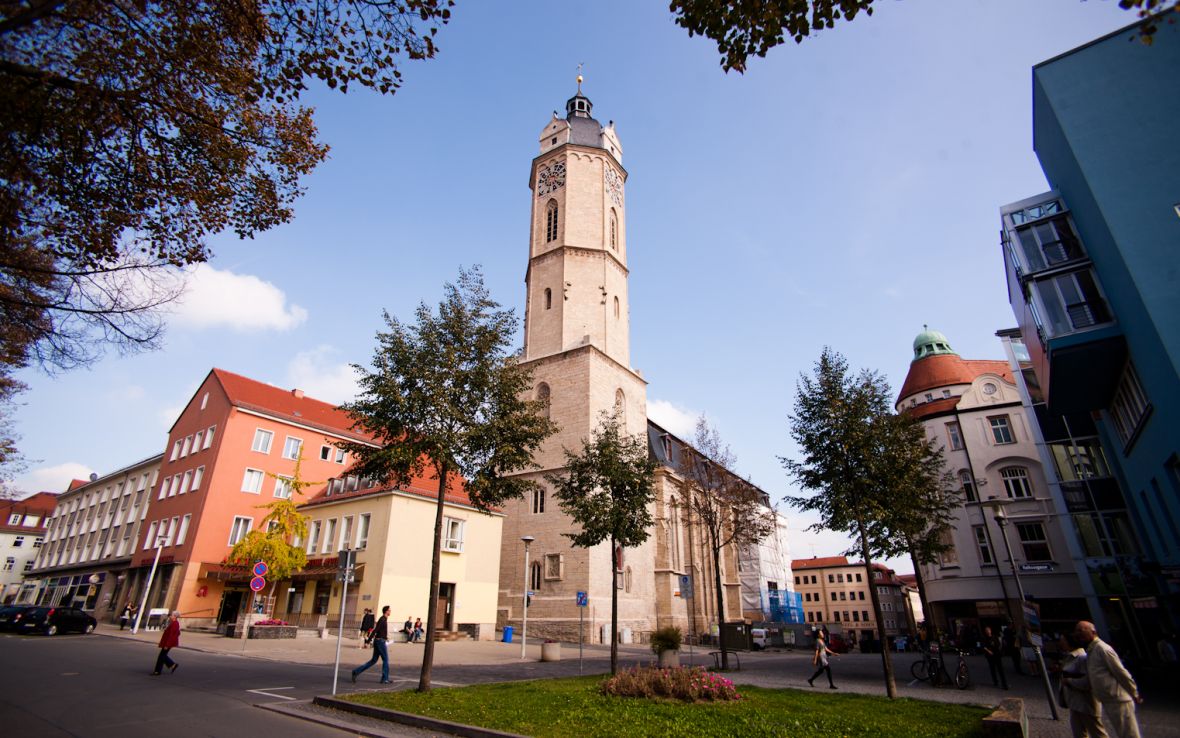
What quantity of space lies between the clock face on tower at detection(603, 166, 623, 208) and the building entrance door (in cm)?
3008

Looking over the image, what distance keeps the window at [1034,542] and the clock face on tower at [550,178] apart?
123 feet

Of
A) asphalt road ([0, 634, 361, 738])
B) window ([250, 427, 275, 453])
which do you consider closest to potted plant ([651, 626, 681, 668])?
asphalt road ([0, 634, 361, 738])

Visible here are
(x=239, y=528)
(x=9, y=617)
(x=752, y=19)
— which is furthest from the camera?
(x=239, y=528)

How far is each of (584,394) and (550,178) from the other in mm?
18427

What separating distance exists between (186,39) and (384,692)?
38.8 feet

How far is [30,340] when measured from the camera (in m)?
9.59

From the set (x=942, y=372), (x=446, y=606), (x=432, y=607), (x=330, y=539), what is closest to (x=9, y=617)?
(x=330, y=539)

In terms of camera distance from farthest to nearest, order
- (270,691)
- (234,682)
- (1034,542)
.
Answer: (1034,542) < (234,682) < (270,691)

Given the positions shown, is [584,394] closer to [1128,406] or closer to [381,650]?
[381,650]

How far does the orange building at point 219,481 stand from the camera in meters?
32.0

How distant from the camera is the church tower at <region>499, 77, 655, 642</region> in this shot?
3244 cm

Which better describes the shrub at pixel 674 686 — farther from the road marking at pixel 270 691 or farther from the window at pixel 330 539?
→ the window at pixel 330 539

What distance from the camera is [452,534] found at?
29.9m

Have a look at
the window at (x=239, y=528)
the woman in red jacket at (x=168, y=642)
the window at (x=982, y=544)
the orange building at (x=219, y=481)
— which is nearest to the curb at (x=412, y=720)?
the woman in red jacket at (x=168, y=642)
